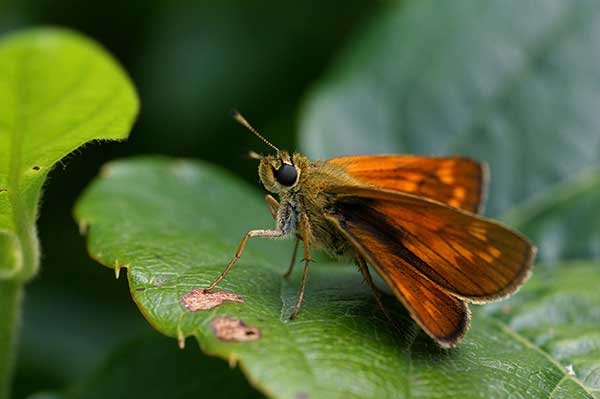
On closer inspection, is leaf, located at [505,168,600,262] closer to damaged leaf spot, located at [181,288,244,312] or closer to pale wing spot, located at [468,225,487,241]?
pale wing spot, located at [468,225,487,241]

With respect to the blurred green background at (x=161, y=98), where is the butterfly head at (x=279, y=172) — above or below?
above

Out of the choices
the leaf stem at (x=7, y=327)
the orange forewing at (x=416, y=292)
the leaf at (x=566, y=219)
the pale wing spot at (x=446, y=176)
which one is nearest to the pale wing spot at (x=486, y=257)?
the orange forewing at (x=416, y=292)

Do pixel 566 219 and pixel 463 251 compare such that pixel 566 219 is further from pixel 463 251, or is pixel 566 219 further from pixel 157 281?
pixel 157 281

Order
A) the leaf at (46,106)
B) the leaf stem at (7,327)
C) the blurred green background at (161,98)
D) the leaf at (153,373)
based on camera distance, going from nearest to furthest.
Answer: the leaf at (46,106)
the leaf stem at (7,327)
the leaf at (153,373)
the blurred green background at (161,98)

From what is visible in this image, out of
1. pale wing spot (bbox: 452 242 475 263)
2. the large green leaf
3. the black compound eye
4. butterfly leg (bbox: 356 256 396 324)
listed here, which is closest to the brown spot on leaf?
the large green leaf

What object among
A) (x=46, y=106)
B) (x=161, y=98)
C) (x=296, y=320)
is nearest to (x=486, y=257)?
(x=296, y=320)

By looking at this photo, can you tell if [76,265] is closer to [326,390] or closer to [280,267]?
[280,267]

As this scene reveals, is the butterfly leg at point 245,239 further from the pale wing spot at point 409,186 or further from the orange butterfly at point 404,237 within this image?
the pale wing spot at point 409,186
